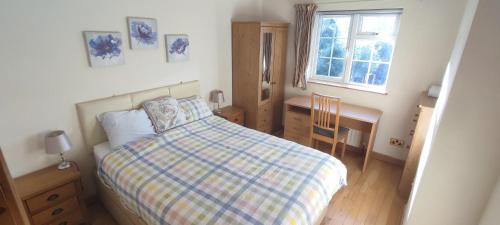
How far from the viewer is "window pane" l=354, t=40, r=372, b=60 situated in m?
2.93

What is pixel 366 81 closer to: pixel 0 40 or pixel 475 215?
pixel 475 215

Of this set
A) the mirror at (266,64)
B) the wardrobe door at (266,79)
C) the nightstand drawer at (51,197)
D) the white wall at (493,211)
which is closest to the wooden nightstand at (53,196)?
the nightstand drawer at (51,197)

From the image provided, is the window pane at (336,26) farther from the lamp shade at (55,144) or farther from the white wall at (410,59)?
the lamp shade at (55,144)

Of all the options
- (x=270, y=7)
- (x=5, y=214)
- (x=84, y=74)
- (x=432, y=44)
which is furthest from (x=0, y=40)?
(x=432, y=44)

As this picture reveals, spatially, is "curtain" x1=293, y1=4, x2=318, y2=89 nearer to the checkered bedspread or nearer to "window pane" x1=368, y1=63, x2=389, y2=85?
"window pane" x1=368, y1=63, x2=389, y2=85

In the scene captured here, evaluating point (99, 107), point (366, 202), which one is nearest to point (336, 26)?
point (366, 202)

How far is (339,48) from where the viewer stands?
3164 mm

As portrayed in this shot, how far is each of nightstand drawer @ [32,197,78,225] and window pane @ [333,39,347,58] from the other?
331 centimetres

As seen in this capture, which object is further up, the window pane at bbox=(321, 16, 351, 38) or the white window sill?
the window pane at bbox=(321, 16, 351, 38)

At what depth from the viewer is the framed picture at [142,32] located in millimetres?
2230

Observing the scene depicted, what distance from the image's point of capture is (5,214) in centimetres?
64

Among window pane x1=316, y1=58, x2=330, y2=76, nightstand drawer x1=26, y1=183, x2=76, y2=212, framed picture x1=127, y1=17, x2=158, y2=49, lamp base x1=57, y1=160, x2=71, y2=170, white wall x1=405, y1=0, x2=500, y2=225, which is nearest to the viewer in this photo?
white wall x1=405, y1=0, x2=500, y2=225

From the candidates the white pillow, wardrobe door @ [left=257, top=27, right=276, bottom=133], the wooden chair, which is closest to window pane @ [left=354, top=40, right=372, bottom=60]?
the wooden chair

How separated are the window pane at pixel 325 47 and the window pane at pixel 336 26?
68mm
